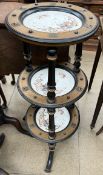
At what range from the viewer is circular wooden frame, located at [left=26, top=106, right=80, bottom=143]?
1181mm

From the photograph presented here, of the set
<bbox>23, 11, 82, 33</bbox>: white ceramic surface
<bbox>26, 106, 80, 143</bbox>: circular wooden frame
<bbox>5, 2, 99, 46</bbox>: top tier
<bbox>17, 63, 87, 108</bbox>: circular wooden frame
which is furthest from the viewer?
<bbox>26, 106, 80, 143</bbox>: circular wooden frame

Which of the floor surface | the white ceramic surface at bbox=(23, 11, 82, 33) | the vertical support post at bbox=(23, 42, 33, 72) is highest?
the white ceramic surface at bbox=(23, 11, 82, 33)

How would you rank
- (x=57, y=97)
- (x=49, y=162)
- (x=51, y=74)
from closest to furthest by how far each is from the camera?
(x=51, y=74)
(x=57, y=97)
(x=49, y=162)

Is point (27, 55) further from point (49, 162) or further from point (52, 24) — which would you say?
point (49, 162)

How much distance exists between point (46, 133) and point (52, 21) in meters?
0.64

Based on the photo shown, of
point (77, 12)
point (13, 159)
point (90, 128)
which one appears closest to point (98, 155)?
point (90, 128)

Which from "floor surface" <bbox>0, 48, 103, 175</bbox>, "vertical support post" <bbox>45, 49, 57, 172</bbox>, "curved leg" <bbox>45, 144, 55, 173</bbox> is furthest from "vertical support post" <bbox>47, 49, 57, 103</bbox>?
"floor surface" <bbox>0, 48, 103, 175</bbox>

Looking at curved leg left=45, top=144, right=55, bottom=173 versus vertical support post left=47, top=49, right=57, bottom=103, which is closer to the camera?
vertical support post left=47, top=49, right=57, bottom=103

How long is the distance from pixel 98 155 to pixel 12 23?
3.13 feet

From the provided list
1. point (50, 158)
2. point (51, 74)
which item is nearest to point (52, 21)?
point (51, 74)

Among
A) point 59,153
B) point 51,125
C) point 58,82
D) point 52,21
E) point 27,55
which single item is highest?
point 52,21

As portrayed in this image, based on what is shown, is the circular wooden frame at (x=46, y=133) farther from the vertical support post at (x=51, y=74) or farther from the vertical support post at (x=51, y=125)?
the vertical support post at (x=51, y=74)

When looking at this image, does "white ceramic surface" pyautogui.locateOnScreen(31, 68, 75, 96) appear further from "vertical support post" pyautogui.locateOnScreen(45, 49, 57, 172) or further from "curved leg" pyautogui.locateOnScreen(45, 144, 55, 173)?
"curved leg" pyautogui.locateOnScreen(45, 144, 55, 173)

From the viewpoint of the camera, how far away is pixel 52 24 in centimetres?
84
